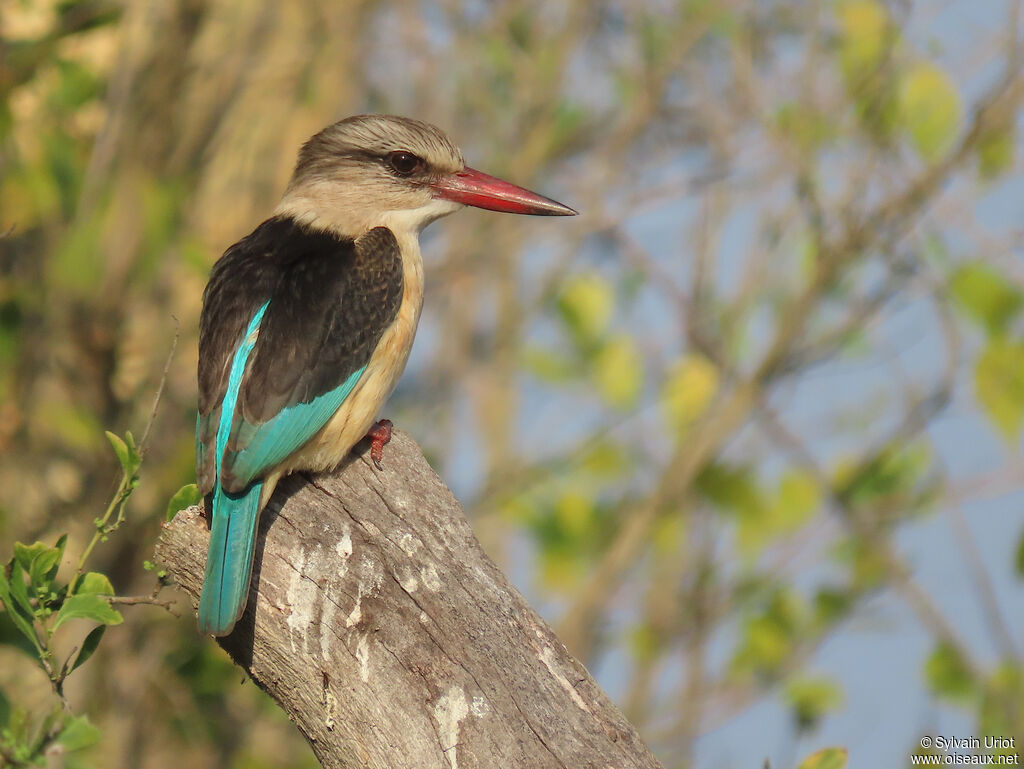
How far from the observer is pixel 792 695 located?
492cm

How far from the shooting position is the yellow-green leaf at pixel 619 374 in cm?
558

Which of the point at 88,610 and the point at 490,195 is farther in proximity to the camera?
the point at 490,195

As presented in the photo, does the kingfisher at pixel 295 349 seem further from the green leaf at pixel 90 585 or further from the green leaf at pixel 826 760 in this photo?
the green leaf at pixel 826 760

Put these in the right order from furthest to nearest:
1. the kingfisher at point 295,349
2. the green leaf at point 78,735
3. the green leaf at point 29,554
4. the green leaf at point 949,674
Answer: the green leaf at point 949,674 < the kingfisher at point 295,349 < the green leaf at point 29,554 < the green leaf at point 78,735

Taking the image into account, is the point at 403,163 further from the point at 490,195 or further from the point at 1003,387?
the point at 1003,387

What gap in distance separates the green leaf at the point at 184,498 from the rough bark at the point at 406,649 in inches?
4.4

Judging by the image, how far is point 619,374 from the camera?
5582 millimetres

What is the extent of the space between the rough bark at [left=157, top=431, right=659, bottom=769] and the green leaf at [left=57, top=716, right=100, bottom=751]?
463 millimetres

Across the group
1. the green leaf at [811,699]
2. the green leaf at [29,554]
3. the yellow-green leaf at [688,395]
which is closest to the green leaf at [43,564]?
the green leaf at [29,554]

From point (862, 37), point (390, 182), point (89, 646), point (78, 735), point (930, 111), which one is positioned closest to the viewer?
point (78, 735)

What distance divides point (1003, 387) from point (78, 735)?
3.59 m

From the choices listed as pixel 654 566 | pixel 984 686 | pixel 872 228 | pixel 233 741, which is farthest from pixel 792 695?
pixel 233 741

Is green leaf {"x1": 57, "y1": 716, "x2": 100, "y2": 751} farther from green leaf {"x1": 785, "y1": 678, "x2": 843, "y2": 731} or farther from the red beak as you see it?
green leaf {"x1": 785, "y1": 678, "x2": 843, "y2": 731}

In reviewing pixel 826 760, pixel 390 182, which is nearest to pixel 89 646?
pixel 826 760
